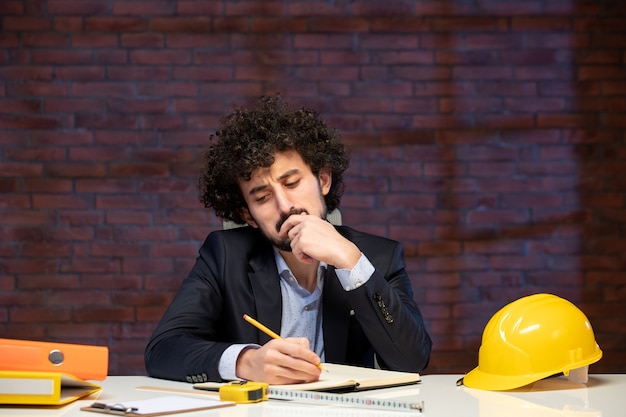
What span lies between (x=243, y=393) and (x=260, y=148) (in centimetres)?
93

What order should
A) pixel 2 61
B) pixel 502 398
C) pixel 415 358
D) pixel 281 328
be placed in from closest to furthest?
1. pixel 502 398
2. pixel 415 358
3. pixel 281 328
4. pixel 2 61

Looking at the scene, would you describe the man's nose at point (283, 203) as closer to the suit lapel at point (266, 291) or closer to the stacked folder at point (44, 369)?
the suit lapel at point (266, 291)

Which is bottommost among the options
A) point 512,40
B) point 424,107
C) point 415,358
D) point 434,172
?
point 415,358

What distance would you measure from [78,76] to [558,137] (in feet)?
7.46

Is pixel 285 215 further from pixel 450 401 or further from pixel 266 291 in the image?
pixel 450 401

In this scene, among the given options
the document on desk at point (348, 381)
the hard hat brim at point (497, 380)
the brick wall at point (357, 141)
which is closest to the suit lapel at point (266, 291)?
the document on desk at point (348, 381)

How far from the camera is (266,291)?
2230mm

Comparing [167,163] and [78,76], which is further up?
[78,76]

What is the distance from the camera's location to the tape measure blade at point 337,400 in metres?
1.43

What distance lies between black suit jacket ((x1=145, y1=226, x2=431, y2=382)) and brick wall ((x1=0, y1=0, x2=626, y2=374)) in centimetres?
158

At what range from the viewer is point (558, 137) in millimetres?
3920

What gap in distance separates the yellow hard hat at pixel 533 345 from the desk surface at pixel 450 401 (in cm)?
4

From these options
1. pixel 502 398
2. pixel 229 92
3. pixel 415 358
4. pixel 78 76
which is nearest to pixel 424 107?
pixel 229 92

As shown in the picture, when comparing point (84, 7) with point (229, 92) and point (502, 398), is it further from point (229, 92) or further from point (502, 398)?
point (502, 398)
